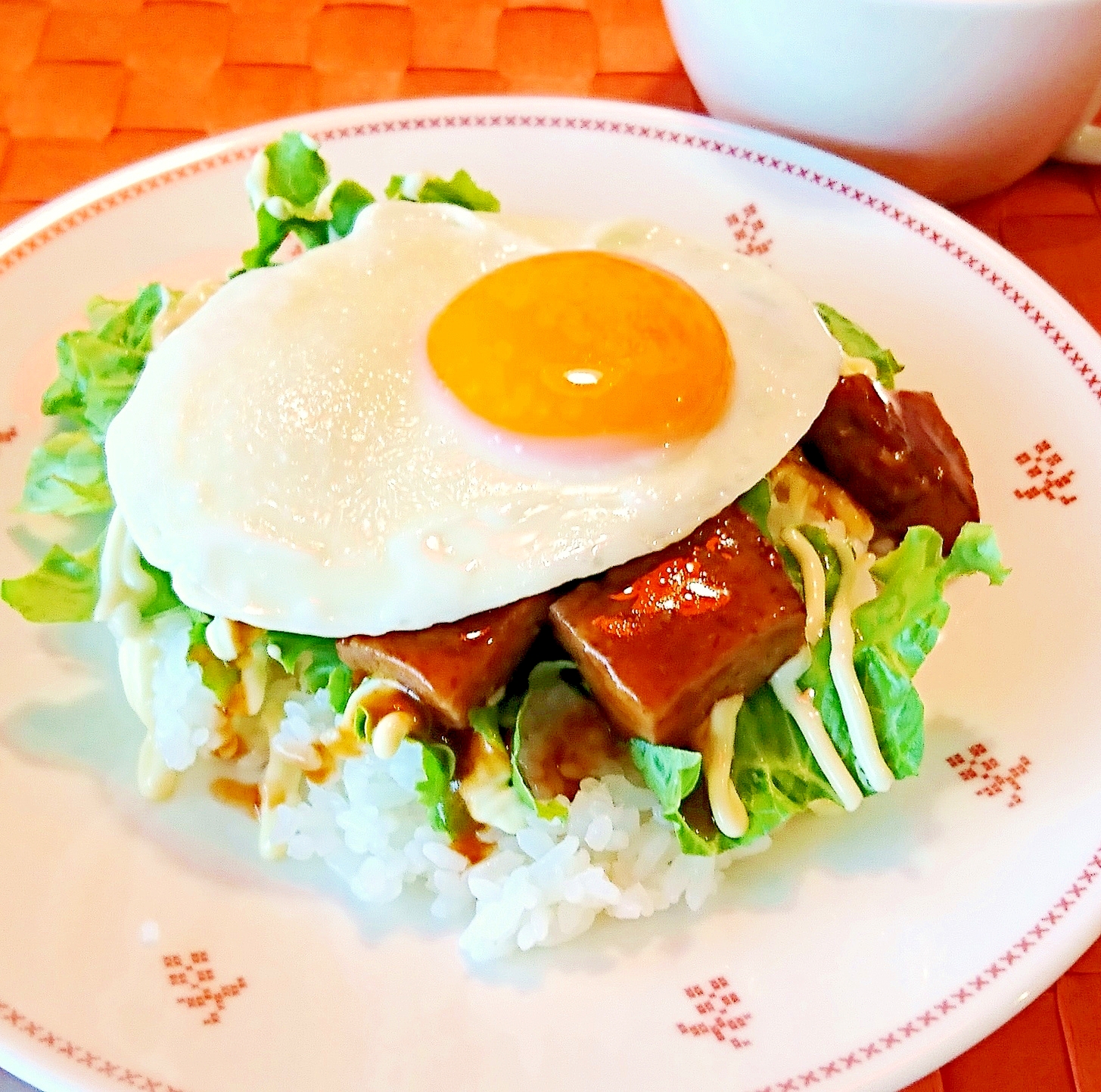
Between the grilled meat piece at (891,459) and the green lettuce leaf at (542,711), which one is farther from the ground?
the grilled meat piece at (891,459)

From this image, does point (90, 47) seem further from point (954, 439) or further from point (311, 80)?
point (954, 439)

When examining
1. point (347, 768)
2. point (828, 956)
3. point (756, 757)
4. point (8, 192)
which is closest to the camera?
point (828, 956)

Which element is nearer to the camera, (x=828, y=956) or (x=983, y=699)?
(x=828, y=956)

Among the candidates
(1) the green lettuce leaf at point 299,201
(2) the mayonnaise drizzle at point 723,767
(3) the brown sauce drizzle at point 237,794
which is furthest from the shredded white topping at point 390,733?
(1) the green lettuce leaf at point 299,201

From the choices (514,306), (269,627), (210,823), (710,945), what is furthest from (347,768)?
(514,306)

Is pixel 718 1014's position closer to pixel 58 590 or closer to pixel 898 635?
pixel 898 635

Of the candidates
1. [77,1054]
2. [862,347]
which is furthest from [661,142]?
[77,1054]

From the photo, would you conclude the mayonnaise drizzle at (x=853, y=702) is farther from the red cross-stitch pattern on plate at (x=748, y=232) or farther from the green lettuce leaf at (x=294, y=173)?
the green lettuce leaf at (x=294, y=173)

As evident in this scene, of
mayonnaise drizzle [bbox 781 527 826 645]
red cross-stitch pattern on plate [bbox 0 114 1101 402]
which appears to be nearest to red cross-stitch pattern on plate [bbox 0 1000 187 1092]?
mayonnaise drizzle [bbox 781 527 826 645]
